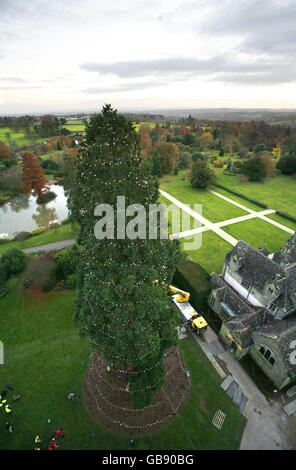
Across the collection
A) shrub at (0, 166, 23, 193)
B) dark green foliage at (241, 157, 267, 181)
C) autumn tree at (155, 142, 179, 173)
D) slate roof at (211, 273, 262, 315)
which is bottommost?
slate roof at (211, 273, 262, 315)

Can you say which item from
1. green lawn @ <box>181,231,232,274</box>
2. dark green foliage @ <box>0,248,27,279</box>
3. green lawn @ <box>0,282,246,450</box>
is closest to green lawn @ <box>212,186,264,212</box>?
green lawn @ <box>181,231,232,274</box>

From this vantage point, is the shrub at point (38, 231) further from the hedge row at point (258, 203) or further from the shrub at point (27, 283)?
the hedge row at point (258, 203)

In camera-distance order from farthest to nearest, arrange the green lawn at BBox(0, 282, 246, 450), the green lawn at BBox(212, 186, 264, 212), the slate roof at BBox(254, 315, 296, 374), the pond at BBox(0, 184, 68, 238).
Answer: the green lawn at BBox(212, 186, 264, 212) < the pond at BBox(0, 184, 68, 238) < the slate roof at BBox(254, 315, 296, 374) < the green lawn at BBox(0, 282, 246, 450)

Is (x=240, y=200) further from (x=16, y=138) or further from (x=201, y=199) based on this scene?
(x=16, y=138)

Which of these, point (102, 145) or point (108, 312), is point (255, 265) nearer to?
point (108, 312)

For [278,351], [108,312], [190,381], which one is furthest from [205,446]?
[108,312]

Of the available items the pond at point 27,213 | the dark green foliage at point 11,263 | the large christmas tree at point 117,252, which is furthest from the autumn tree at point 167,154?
the large christmas tree at point 117,252

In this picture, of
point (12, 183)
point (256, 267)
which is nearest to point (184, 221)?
point (256, 267)

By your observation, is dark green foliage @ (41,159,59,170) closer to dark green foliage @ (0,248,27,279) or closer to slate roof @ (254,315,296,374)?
dark green foliage @ (0,248,27,279)
